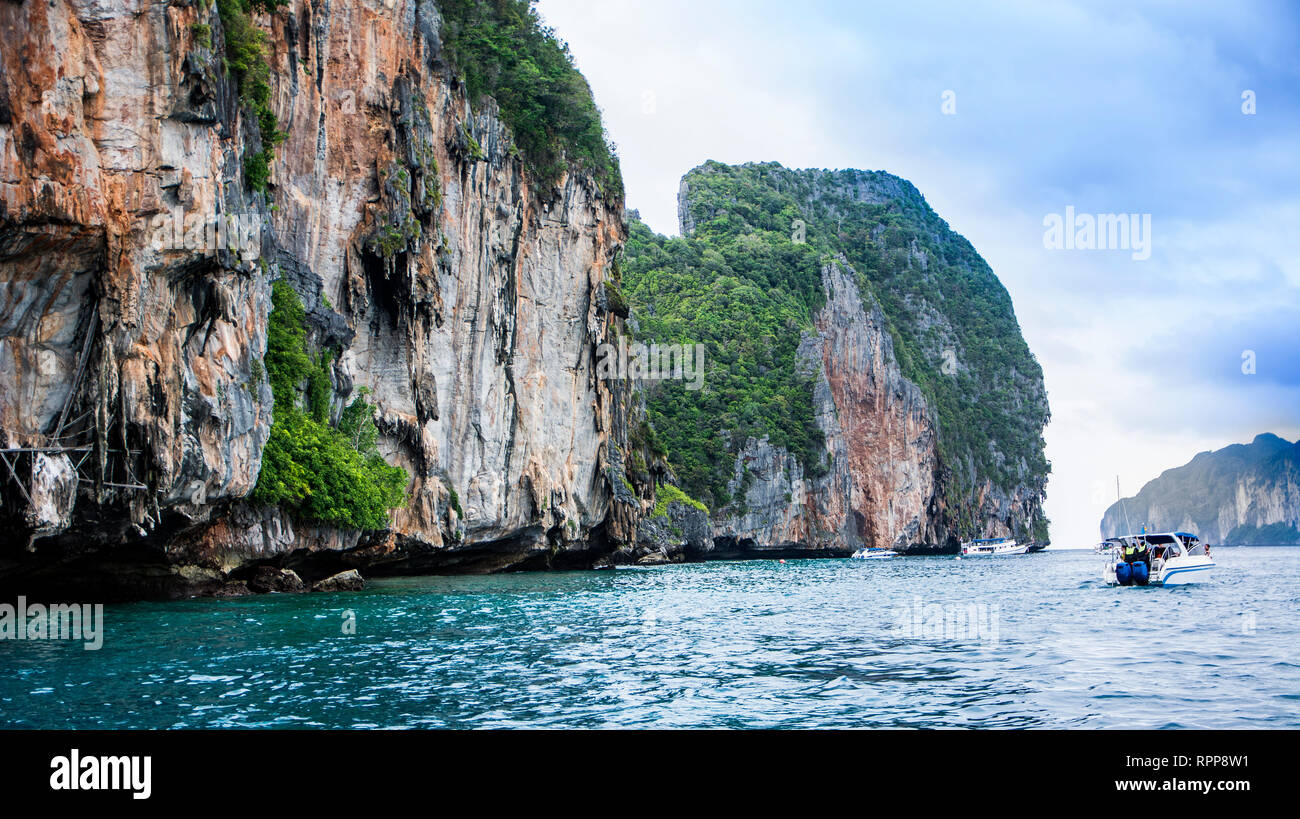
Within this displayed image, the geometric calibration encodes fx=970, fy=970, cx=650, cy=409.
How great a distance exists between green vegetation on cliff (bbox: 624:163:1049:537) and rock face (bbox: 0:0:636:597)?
4894 cm

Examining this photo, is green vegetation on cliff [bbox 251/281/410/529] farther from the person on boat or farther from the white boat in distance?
the white boat in distance

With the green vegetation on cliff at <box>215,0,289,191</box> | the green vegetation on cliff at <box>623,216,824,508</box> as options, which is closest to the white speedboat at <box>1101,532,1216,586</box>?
the green vegetation on cliff at <box>215,0,289,191</box>

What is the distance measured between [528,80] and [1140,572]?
1482 inches

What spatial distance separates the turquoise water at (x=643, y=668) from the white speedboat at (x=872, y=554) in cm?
6713

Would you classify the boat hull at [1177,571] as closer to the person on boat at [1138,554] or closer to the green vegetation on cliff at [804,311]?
the person on boat at [1138,554]

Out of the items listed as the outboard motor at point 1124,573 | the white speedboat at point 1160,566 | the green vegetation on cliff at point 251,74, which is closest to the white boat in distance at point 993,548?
the white speedboat at point 1160,566

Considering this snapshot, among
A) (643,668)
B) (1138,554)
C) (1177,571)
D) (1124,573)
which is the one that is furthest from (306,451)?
(1177,571)

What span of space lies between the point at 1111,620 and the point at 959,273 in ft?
517

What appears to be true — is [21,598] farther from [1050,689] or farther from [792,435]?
[792,435]

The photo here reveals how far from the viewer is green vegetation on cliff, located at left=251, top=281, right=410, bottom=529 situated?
29.9m

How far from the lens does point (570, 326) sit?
182ft

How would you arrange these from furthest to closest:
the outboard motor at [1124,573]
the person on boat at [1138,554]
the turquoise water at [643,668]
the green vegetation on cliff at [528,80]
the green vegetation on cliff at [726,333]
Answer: the green vegetation on cliff at [726,333] → the green vegetation on cliff at [528,80] → the person on boat at [1138,554] → the outboard motor at [1124,573] → the turquoise water at [643,668]

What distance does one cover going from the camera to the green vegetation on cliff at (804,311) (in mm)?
104062
